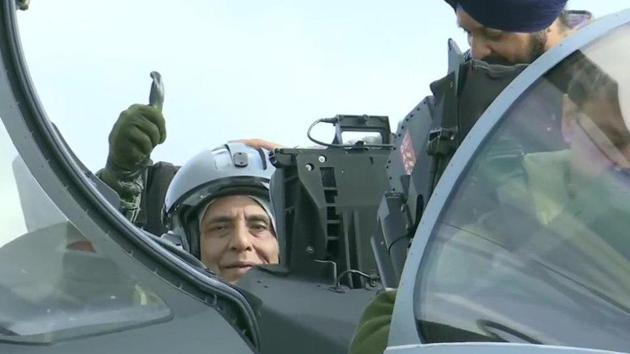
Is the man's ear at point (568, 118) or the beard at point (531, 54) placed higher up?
the man's ear at point (568, 118)

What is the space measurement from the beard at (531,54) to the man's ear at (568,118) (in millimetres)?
952

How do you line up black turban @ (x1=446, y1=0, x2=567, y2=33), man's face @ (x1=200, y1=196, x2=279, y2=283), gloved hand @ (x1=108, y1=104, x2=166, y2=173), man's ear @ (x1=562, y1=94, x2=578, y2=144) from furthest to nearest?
1. man's face @ (x1=200, y1=196, x2=279, y2=283)
2. gloved hand @ (x1=108, y1=104, x2=166, y2=173)
3. black turban @ (x1=446, y1=0, x2=567, y2=33)
4. man's ear @ (x1=562, y1=94, x2=578, y2=144)

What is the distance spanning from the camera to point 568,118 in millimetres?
2898

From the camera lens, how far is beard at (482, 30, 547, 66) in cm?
386

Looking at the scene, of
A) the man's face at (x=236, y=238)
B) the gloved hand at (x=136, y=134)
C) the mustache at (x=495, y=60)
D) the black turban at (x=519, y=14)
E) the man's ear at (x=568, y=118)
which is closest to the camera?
the man's ear at (x=568, y=118)

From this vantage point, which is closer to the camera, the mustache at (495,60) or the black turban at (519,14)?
the black turban at (519,14)

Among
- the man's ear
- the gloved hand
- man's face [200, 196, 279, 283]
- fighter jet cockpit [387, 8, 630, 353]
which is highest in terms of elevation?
the man's ear

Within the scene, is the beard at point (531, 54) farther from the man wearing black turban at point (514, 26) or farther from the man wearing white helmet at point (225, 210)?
the man wearing white helmet at point (225, 210)

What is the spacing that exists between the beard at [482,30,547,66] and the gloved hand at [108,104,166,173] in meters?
1.52

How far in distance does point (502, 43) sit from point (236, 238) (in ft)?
9.78

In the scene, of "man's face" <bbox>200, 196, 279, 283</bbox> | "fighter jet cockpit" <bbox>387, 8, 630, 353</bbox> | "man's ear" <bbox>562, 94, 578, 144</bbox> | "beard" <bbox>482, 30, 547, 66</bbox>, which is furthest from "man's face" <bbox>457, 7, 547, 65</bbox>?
"man's face" <bbox>200, 196, 279, 283</bbox>

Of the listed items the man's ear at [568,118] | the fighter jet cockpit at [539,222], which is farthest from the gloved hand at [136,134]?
the man's ear at [568,118]

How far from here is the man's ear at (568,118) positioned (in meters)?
2.88

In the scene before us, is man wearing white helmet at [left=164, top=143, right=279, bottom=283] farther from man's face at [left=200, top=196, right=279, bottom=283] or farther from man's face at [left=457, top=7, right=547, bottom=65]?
man's face at [left=457, top=7, right=547, bottom=65]
